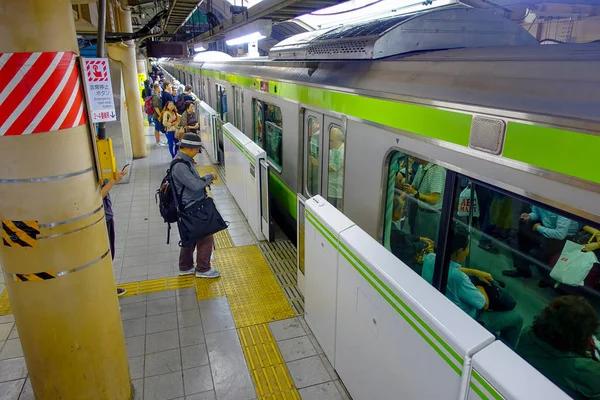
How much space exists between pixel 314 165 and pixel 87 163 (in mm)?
2605

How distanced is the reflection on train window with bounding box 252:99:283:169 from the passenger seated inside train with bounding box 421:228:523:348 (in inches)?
143

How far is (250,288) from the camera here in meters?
4.76

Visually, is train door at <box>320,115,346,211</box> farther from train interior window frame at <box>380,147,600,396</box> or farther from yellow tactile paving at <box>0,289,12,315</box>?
yellow tactile paving at <box>0,289,12,315</box>

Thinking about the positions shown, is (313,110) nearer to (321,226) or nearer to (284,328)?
(321,226)

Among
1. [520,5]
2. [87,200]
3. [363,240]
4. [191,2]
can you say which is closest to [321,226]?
[363,240]

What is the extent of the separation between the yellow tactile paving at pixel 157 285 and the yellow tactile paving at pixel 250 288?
404mm

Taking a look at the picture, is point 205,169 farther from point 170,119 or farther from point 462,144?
point 462,144

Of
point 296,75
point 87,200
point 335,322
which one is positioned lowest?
point 335,322

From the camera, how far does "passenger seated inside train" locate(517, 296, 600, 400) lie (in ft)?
7.35

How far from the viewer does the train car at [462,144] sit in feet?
5.88

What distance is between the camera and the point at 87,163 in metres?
2.65

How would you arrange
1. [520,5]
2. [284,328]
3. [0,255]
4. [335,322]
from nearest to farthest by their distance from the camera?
[0,255], [335,322], [284,328], [520,5]

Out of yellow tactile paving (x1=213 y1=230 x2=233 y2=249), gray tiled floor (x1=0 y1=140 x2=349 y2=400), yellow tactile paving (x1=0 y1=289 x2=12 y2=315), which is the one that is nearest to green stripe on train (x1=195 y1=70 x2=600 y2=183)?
gray tiled floor (x1=0 y1=140 x2=349 y2=400)

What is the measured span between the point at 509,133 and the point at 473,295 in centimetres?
106
